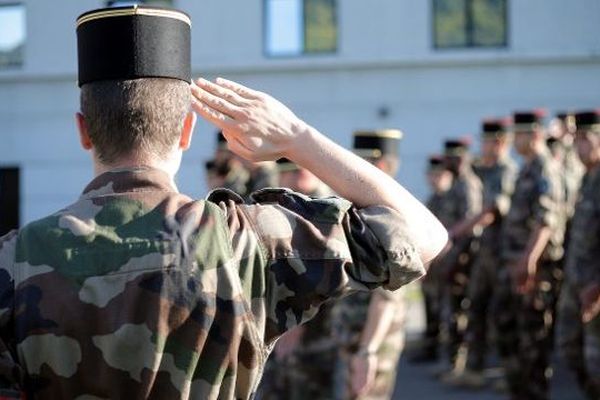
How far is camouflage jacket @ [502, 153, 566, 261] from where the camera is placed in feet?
21.7

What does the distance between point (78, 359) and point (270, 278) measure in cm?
38

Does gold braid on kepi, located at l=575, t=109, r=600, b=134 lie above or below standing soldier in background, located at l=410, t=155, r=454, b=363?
above

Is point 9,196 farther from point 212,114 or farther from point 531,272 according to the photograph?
point 212,114

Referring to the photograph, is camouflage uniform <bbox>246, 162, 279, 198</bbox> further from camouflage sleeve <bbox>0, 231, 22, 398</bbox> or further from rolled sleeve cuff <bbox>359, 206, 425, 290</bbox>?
camouflage sleeve <bbox>0, 231, 22, 398</bbox>

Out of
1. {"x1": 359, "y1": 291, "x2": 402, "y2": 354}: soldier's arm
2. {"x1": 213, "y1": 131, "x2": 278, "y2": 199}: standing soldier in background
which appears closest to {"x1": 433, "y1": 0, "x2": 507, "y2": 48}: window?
{"x1": 213, "y1": 131, "x2": 278, "y2": 199}: standing soldier in background

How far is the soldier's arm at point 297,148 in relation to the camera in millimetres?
1926

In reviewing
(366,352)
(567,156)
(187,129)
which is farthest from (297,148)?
(567,156)

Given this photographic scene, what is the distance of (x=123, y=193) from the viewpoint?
1.86 m

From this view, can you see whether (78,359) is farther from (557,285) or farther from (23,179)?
(23,179)

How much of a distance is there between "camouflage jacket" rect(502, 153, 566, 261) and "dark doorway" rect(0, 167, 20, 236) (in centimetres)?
1179

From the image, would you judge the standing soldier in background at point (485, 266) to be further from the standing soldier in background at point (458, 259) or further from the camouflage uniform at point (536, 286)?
the camouflage uniform at point (536, 286)

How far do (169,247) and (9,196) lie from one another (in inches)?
638

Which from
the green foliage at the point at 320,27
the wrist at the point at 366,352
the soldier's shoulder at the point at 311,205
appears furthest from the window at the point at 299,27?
the soldier's shoulder at the point at 311,205

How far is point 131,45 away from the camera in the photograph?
1.91m
